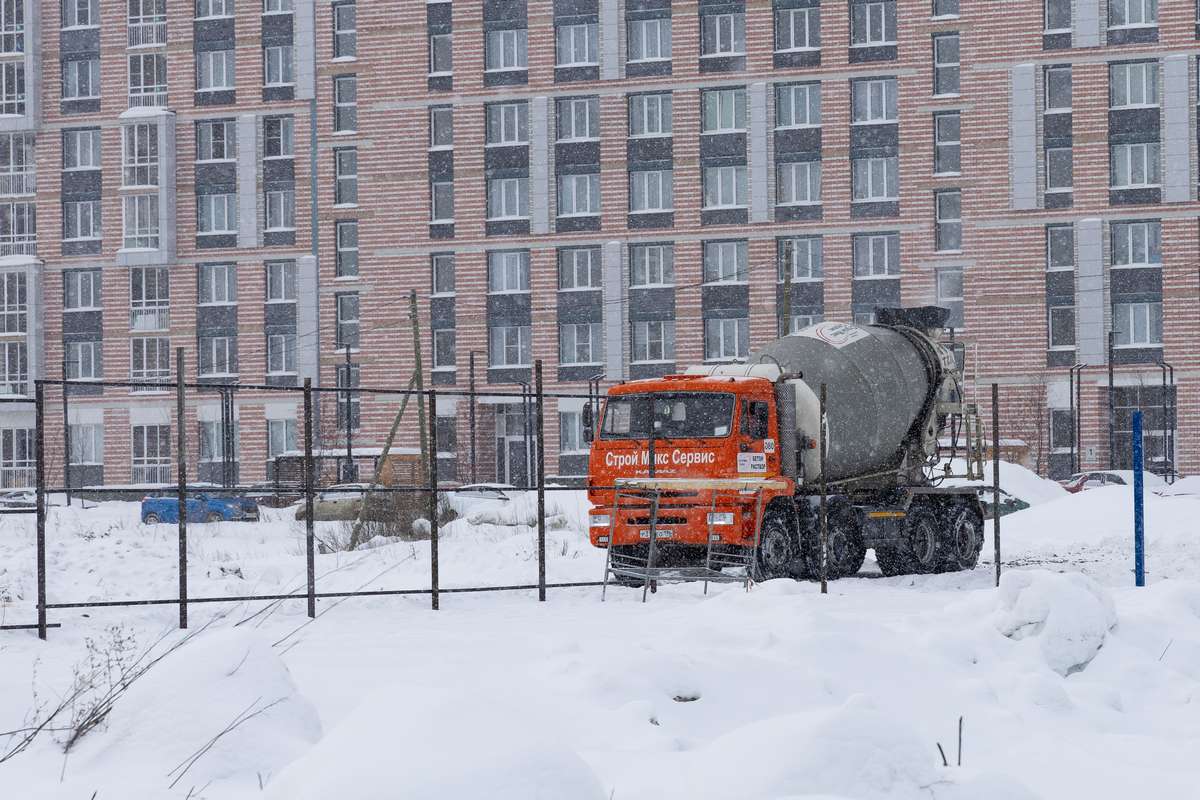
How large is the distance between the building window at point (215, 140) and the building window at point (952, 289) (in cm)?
3393

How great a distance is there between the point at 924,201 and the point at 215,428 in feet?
110

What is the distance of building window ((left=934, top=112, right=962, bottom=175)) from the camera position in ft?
218

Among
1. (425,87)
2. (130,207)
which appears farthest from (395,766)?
(130,207)

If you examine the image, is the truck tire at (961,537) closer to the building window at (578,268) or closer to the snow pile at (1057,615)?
the snow pile at (1057,615)

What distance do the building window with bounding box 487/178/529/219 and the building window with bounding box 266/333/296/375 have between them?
1159cm

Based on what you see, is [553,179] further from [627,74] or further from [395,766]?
[395,766]

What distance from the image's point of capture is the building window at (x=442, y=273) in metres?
70.4

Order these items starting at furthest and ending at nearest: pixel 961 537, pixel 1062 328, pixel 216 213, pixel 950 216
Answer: pixel 216 213
pixel 950 216
pixel 1062 328
pixel 961 537

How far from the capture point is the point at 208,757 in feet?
24.7

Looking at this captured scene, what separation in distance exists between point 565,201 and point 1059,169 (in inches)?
850

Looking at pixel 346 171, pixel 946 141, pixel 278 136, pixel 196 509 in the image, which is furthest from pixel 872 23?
pixel 196 509

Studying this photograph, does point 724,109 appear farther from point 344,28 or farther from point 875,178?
point 344,28

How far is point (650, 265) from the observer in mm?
68250

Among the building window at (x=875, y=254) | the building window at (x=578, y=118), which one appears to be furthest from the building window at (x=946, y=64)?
the building window at (x=578, y=118)
